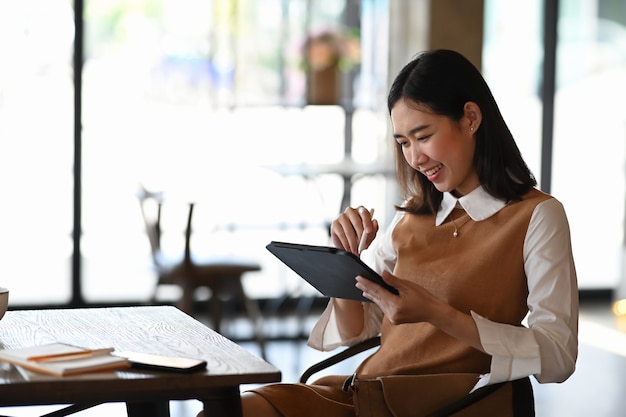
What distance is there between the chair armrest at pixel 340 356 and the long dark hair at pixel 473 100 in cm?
47

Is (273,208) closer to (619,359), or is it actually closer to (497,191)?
(619,359)

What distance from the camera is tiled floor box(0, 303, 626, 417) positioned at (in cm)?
387

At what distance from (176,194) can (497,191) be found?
11.1 ft

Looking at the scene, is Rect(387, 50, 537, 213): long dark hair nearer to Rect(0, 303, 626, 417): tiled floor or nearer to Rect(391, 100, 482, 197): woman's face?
Rect(391, 100, 482, 197): woman's face

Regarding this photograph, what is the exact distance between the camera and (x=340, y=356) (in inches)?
91.4

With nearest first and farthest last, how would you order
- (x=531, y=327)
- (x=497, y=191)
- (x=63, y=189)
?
1. (x=531, y=327)
2. (x=497, y=191)
3. (x=63, y=189)

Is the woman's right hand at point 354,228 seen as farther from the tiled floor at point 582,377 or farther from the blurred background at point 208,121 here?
the blurred background at point 208,121

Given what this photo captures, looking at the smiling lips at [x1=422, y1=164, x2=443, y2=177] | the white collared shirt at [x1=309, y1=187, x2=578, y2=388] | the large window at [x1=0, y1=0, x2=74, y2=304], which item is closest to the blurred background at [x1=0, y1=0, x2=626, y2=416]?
the large window at [x1=0, y1=0, x2=74, y2=304]

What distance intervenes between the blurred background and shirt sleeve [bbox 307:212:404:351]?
2.72 m

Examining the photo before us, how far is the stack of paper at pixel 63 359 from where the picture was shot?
170 cm

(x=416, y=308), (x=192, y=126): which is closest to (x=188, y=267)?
(x=192, y=126)

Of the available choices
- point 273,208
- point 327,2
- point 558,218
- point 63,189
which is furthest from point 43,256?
point 558,218

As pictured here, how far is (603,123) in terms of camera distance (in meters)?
6.11

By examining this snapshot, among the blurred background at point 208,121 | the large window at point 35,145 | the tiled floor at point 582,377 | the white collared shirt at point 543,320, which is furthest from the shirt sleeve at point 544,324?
the large window at point 35,145
